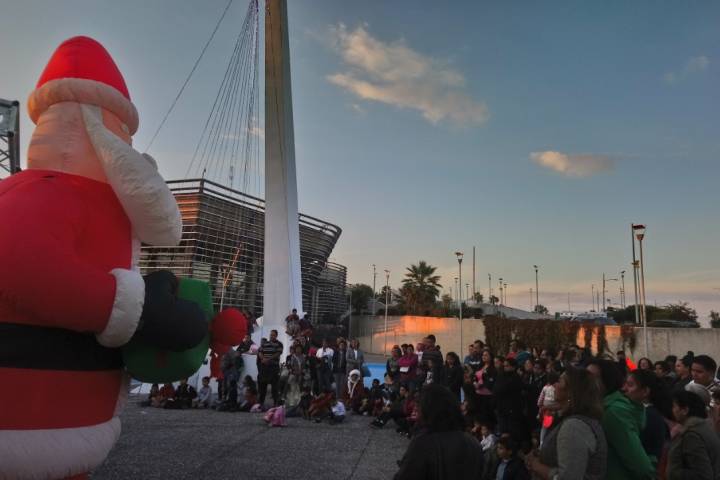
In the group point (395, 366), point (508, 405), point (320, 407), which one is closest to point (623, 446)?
point (508, 405)

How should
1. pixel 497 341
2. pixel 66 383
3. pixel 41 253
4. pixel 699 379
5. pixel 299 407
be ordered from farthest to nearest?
pixel 497 341
pixel 299 407
pixel 699 379
pixel 66 383
pixel 41 253

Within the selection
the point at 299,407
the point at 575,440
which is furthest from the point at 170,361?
the point at 299,407

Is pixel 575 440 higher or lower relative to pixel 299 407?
higher

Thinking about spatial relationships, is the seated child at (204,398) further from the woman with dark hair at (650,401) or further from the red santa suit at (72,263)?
the woman with dark hair at (650,401)

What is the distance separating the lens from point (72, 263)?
2.29 m

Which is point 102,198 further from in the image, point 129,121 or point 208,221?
point 208,221

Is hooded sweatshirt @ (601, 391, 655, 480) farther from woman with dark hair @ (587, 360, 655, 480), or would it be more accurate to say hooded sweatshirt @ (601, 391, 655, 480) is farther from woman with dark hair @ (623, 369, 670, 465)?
woman with dark hair @ (623, 369, 670, 465)

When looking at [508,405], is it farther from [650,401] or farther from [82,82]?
[82,82]

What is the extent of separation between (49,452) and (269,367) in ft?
27.5

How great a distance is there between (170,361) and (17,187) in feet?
3.84

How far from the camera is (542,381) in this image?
748cm

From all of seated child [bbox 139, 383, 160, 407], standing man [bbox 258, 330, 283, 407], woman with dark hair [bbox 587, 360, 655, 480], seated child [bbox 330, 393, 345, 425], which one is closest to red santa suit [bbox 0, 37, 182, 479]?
woman with dark hair [bbox 587, 360, 655, 480]

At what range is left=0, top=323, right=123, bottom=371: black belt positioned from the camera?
232 centimetres

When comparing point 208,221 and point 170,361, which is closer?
point 170,361
